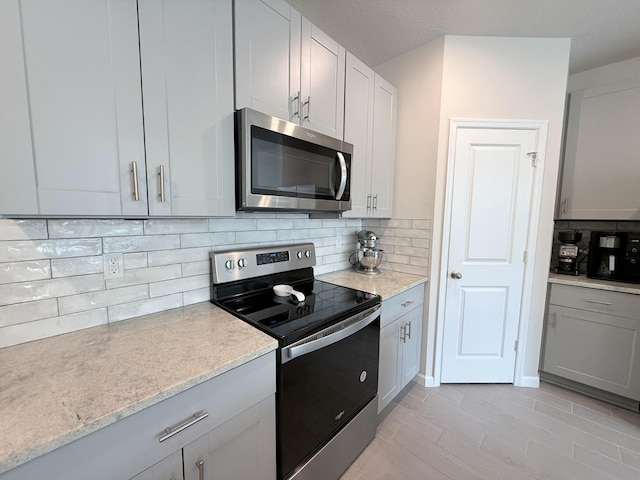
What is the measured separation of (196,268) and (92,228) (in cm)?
46

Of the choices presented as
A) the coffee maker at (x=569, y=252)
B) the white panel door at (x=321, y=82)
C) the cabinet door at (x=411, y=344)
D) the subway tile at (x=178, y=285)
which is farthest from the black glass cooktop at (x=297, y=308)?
the coffee maker at (x=569, y=252)

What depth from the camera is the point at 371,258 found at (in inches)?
87.8

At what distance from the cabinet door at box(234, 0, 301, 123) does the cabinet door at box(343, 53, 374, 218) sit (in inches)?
18.4

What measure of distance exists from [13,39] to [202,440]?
1251 mm

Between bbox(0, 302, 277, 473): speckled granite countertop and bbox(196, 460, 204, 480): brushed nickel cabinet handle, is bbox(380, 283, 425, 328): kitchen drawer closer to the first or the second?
bbox(0, 302, 277, 473): speckled granite countertop

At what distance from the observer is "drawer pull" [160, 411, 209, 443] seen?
→ 776 millimetres

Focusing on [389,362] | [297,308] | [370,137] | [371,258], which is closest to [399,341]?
[389,362]

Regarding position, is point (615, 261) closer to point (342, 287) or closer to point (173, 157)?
point (342, 287)

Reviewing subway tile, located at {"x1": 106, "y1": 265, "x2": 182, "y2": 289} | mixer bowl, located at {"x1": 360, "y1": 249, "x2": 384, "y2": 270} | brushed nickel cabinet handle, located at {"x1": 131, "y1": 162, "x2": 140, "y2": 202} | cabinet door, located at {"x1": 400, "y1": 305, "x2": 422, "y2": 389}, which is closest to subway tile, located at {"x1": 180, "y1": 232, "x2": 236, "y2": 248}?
subway tile, located at {"x1": 106, "y1": 265, "x2": 182, "y2": 289}

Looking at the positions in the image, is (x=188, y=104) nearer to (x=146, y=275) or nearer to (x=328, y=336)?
(x=146, y=275)

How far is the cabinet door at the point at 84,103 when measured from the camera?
0.76m

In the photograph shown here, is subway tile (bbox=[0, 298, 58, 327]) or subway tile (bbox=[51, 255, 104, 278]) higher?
subway tile (bbox=[51, 255, 104, 278])

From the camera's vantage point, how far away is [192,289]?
141cm

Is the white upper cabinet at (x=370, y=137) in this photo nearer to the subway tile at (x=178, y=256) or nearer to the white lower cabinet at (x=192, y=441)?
the subway tile at (x=178, y=256)
